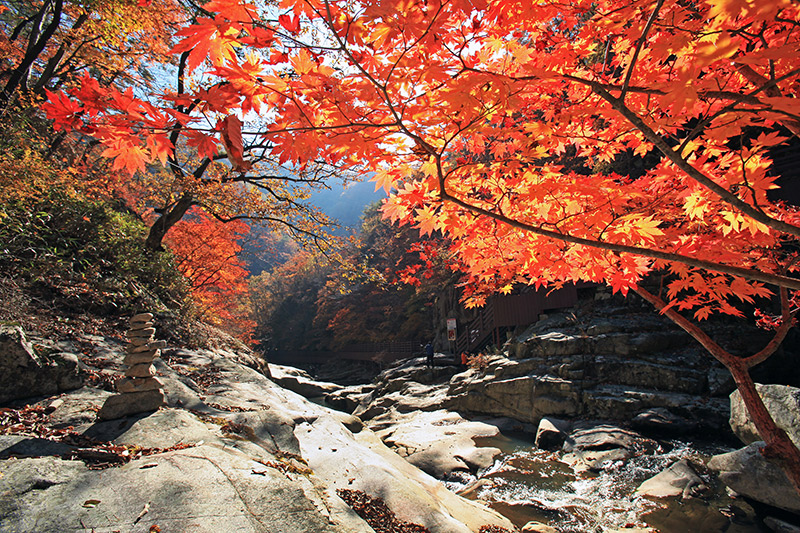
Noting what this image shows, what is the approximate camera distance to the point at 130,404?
12.0 feet

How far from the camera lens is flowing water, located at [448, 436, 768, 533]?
190 inches

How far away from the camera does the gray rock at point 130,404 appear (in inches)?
139

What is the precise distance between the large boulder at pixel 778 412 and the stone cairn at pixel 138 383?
746 centimetres

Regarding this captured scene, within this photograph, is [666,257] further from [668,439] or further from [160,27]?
[160,27]

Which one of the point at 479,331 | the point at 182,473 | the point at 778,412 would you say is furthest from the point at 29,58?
the point at 479,331

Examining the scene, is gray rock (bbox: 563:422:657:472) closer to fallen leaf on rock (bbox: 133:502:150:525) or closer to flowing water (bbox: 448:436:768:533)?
flowing water (bbox: 448:436:768:533)

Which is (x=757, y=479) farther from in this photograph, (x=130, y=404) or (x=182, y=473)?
(x=130, y=404)

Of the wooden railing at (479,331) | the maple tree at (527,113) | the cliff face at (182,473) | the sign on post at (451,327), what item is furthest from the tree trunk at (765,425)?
the sign on post at (451,327)

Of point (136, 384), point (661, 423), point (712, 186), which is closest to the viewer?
point (712, 186)

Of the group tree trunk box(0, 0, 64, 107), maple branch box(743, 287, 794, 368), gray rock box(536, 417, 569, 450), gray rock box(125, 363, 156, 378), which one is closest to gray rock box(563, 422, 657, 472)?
gray rock box(536, 417, 569, 450)

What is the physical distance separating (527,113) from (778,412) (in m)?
6.18

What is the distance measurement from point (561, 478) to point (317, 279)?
119 ft

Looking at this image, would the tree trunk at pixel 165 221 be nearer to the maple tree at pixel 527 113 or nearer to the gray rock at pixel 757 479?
the maple tree at pixel 527 113

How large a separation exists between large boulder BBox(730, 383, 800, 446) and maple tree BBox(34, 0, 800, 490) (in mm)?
3354
